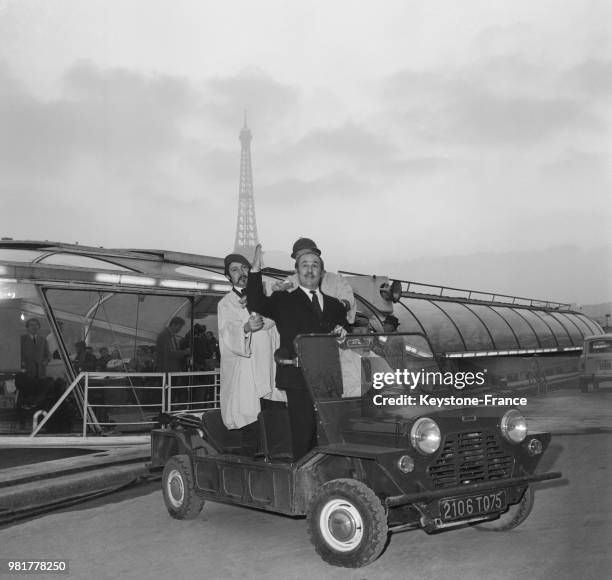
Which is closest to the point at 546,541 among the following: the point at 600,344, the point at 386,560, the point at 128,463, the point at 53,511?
the point at 386,560

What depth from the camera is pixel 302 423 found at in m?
5.58

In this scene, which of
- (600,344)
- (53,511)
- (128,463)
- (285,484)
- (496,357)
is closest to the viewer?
(285,484)

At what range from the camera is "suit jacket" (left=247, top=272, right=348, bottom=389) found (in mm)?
5875

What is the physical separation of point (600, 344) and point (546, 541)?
757 inches

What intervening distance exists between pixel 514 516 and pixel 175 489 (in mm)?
2888

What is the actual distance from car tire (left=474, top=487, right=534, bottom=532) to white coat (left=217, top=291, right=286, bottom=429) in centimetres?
188

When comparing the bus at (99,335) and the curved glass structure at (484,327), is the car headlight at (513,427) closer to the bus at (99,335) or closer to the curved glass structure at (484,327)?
the bus at (99,335)

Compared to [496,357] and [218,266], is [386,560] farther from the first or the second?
[496,357]

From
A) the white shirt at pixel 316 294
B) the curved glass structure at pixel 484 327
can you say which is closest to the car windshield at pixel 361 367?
the white shirt at pixel 316 294

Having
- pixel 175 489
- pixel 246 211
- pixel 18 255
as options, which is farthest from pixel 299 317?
pixel 246 211

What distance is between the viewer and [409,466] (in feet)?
16.1

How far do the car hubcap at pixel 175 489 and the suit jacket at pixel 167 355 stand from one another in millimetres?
7881

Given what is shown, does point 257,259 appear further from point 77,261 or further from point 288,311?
point 77,261

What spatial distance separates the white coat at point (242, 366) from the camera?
6.40 metres
